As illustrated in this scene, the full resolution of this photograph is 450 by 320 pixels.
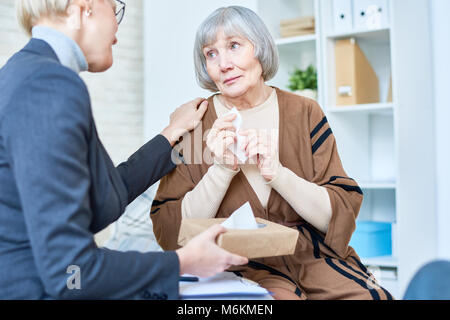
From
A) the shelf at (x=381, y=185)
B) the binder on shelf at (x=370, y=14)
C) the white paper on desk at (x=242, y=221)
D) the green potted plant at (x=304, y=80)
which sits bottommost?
the white paper on desk at (x=242, y=221)

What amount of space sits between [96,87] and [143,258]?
8.28 feet

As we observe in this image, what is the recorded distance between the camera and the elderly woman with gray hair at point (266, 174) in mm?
1176

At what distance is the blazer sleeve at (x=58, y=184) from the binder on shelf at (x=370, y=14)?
2.04 meters

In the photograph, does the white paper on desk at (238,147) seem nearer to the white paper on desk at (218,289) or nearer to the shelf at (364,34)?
the white paper on desk at (218,289)

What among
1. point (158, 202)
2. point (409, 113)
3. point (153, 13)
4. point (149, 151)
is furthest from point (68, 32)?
point (153, 13)

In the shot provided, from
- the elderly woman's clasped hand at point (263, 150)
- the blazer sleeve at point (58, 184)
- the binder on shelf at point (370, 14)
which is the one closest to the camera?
the blazer sleeve at point (58, 184)

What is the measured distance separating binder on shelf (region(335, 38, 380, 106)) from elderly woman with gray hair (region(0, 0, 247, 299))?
72.2 inches

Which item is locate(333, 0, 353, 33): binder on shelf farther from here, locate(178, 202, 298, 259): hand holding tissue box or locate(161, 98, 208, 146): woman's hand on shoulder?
locate(178, 202, 298, 259): hand holding tissue box

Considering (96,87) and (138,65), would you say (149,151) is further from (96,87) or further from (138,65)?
(138,65)

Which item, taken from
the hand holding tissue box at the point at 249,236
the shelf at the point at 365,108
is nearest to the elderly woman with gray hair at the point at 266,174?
the hand holding tissue box at the point at 249,236

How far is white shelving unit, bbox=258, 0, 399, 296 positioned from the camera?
2.53 meters

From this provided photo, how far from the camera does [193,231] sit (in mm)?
1012

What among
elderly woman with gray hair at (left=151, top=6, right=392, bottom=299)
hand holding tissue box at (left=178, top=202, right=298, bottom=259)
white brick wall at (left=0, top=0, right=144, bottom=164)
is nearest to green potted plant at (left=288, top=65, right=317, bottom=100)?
white brick wall at (left=0, top=0, right=144, bottom=164)

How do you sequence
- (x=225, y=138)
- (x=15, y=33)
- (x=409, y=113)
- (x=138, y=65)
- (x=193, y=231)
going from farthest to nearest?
(x=138, y=65) → (x=15, y=33) → (x=409, y=113) → (x=225, y=138) → (x=193, y=231)
